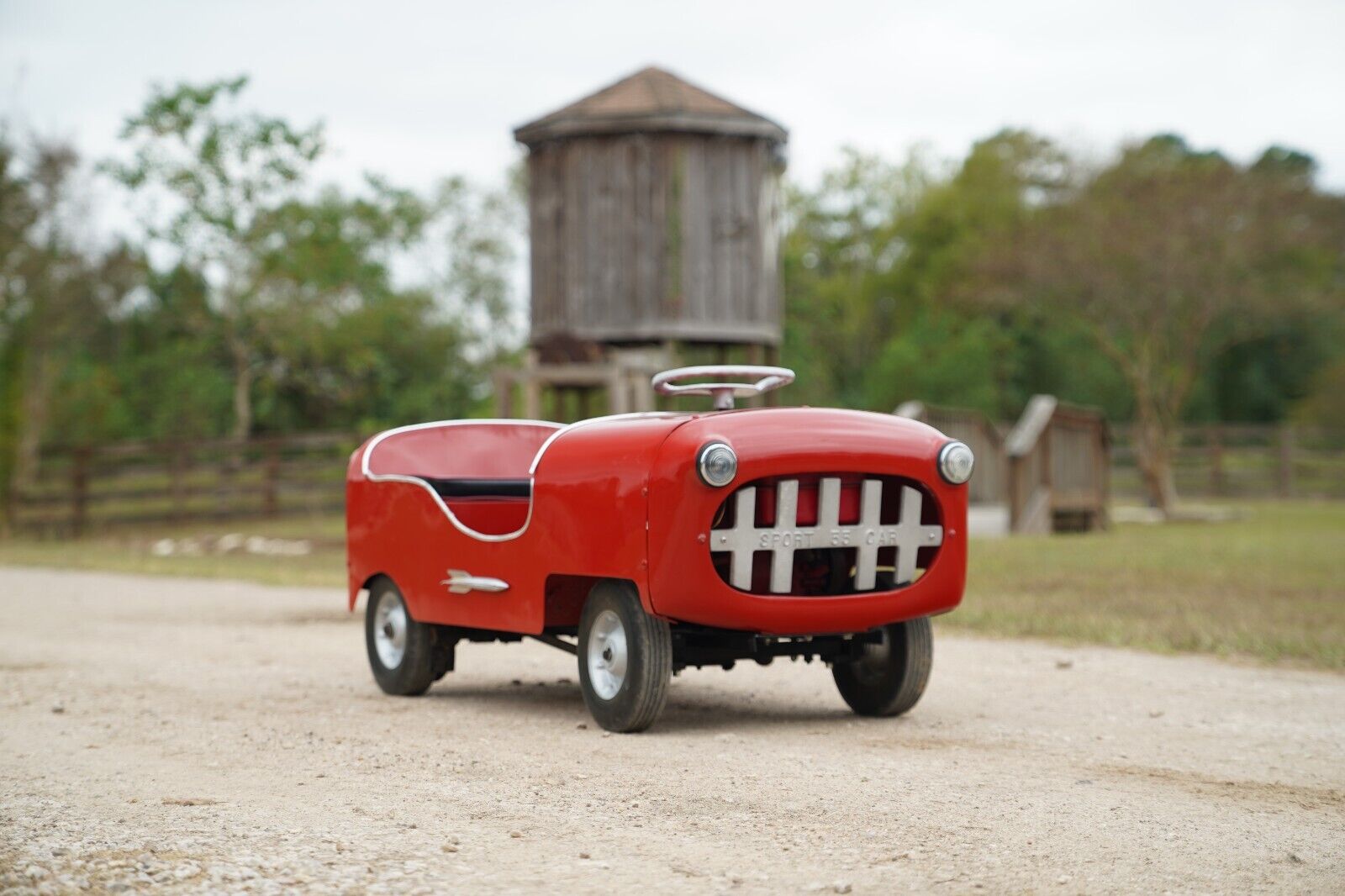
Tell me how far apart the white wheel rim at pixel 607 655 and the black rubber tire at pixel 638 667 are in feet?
0.23

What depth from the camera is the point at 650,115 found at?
22.0 meters

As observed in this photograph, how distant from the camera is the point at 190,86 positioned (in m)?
35.7

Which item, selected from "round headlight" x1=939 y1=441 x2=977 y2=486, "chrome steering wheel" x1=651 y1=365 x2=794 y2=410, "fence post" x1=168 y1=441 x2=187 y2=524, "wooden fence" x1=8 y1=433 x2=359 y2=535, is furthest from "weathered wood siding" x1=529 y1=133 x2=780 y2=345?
"round headlight" x1=939 y1=441 x2=977 y2=486

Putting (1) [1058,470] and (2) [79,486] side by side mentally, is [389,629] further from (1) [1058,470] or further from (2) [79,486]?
(2) [79,486]

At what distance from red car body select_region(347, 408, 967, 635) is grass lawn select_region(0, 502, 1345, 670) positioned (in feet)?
12.9

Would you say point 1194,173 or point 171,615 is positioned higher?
point 1194,173

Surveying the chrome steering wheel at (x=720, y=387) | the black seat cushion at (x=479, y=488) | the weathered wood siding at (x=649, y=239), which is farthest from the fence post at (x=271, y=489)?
the chrome steering wheel at (x=720, y=387)

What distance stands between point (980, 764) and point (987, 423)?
71.9 ft

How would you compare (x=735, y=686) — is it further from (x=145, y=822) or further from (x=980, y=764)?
(x=145, y=822)

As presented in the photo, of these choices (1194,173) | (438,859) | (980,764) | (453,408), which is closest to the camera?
(438,859)

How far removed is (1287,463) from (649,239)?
71.4ft

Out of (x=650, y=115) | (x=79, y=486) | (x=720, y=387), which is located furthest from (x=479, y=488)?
(x=79, y=486)

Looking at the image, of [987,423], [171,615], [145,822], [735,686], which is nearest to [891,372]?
[987,423]

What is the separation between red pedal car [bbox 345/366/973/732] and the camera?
6.50 metres
